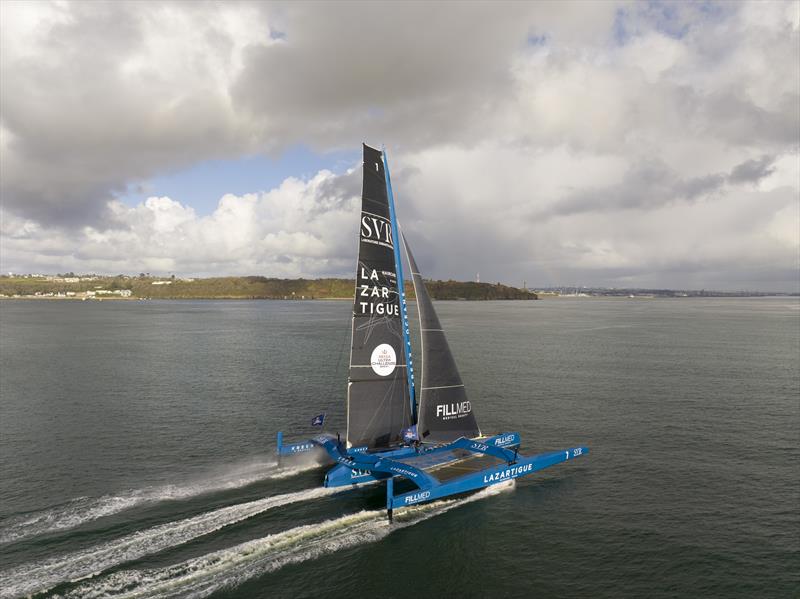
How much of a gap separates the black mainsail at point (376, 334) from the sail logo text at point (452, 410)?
1.90m

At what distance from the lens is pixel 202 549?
56.0 ft

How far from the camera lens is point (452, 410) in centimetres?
2520

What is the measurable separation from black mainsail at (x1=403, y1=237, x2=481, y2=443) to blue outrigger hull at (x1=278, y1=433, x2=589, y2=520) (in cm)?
87

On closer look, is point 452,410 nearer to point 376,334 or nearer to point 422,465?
point 422,465

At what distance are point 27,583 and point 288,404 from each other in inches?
984

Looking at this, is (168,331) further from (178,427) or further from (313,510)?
(313,510)

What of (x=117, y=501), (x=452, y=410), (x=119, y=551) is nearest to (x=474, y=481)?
(x=452, y=410)

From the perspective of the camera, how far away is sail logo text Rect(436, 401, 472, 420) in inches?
979

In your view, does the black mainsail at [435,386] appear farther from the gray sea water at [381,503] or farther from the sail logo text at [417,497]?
the sail logo text at [417,497]

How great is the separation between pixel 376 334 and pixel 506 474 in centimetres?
864

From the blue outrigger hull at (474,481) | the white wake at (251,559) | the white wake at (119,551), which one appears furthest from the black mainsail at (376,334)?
the white wake at (119,551)

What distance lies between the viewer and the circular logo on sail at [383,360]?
23.2 metres

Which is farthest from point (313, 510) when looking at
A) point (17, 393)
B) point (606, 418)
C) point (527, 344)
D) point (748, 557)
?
point (527, 344)

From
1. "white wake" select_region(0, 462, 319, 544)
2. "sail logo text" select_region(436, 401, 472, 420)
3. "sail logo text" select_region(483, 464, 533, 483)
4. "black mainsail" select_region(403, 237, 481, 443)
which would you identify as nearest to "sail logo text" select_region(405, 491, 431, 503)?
"sail logo text" select_region(483, 464, 533, 483)
